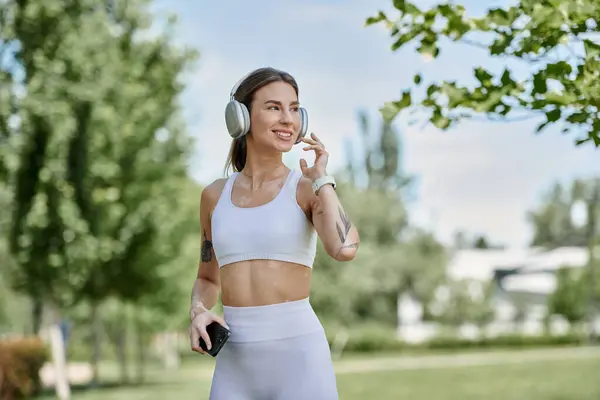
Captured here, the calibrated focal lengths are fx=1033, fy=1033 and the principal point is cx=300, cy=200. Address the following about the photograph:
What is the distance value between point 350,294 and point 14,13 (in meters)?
29.2

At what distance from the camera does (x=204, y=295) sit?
3770mm

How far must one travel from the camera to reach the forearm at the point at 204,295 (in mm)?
3690

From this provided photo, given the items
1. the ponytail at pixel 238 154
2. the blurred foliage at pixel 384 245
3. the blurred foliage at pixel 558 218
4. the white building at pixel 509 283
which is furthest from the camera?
the blurred foliage at pixel 558 218

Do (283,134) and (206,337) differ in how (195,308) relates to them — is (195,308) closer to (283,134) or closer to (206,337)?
(206,337)

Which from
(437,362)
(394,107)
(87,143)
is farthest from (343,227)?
(437,362)

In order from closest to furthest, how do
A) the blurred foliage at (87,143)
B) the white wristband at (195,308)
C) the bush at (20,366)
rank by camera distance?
the white wristband at (195,308) → the bush at (20,366) → the blurred foliage at (87,143)

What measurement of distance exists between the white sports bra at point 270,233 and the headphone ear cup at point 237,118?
26cm

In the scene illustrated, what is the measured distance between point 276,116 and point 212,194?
0.39 metres

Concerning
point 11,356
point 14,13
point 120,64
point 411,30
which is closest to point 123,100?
point 120,64

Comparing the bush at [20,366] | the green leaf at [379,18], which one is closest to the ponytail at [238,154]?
the green leaf at [379,18]

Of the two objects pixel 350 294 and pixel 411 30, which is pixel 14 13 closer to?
pixel 411 30

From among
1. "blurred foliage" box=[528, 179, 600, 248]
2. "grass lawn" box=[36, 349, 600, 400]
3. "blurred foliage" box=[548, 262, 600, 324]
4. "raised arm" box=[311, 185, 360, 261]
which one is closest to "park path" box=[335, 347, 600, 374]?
"grass lawn" box=[36, 349, 600, 400]

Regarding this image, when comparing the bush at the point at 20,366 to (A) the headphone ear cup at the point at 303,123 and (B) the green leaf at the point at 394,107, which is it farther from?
(A) the headphone ear cup at the point at 303,123

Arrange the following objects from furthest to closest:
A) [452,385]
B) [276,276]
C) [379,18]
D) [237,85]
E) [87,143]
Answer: [452,385], [87,143], [379,18], [237,85], [276,276]
